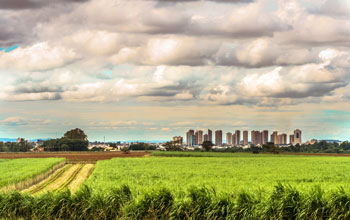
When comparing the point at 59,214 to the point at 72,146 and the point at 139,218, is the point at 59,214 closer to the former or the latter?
the point at 139,218

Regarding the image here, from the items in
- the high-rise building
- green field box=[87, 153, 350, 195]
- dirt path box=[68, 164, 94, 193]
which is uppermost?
the high-rise building

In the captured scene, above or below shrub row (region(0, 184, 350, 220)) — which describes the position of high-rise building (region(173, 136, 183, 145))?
above

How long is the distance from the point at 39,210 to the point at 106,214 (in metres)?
4.32

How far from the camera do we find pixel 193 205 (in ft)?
70.3

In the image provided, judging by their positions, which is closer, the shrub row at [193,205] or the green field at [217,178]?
the shrub row at [193,205]

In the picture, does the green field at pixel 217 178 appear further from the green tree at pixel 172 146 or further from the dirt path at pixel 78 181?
the green tree at pixel 172 146

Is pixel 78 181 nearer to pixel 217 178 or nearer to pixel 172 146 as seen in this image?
pixel 217 178

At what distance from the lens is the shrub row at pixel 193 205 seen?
20.5m

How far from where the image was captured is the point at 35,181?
50.1 m

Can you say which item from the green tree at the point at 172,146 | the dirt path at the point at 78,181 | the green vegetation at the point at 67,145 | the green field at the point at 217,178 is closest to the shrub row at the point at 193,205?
the green field at the point at 217,178

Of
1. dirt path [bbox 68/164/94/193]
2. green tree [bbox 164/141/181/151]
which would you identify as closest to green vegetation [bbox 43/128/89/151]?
green tree [bbox 164/141/181/151]

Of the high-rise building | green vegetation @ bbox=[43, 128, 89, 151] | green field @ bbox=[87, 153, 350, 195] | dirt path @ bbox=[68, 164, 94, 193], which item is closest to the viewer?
green field @ bbox=[87, 153, 350, 195]

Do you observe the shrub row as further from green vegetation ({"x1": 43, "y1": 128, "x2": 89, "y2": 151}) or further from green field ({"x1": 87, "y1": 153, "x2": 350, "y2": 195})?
green vegetation ({"x1": 43, "y1": 128, "x2": 89, "y2": 151})

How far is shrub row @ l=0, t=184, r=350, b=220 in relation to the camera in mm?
20547
